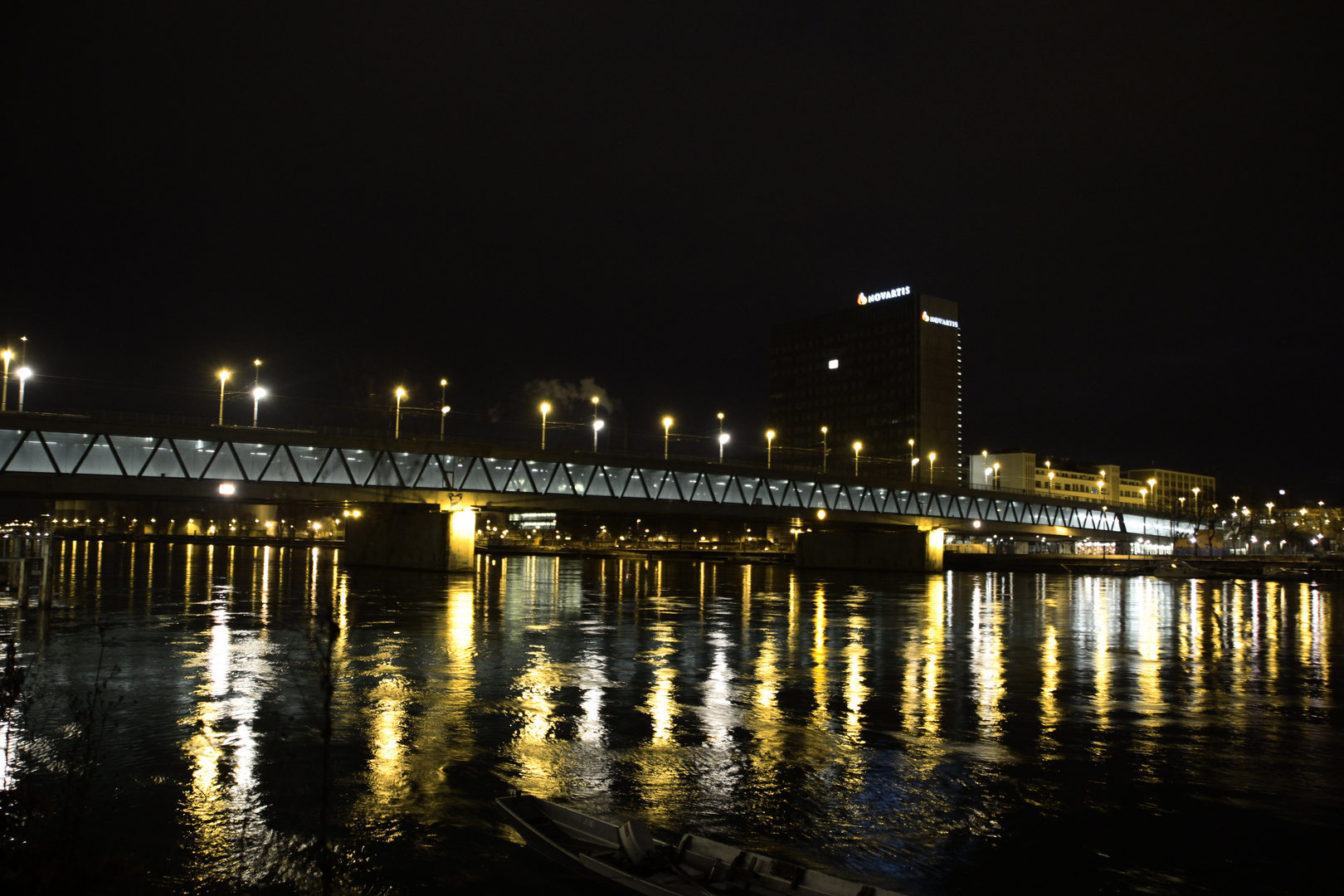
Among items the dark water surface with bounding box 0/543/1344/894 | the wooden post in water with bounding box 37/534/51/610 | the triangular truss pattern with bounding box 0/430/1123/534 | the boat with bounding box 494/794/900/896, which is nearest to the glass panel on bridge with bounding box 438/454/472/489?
the triangular truss pattern with bounding box 0/430/1123/534

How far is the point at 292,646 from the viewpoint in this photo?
28.9m

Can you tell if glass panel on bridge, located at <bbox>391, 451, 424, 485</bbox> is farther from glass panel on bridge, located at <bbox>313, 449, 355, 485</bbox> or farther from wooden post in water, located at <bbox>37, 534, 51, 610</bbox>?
wooden post in water, located at <bbox>37, 534, 51, 610</bbox>

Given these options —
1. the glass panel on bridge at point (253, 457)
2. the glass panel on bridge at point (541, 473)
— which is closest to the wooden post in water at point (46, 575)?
the glass panel on bridge at point (253, 457)

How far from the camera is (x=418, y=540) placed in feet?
265

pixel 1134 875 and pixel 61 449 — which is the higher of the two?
pixel 61 449

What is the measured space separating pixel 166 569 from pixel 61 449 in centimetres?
2569

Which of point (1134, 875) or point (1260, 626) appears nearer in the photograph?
point (1134, 875)

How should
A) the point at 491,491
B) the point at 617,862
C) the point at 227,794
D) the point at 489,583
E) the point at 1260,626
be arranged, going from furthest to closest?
the point at 491,491 → the point at 489,583 → the point at 1260,626 → the point at 227,794 → the point at 617,862

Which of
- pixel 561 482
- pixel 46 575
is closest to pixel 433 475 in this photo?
pixel 561 482

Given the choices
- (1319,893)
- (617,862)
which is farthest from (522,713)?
(1319,893)

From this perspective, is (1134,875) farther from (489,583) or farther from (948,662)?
(489,583)

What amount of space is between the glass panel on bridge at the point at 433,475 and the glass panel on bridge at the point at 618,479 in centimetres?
1506

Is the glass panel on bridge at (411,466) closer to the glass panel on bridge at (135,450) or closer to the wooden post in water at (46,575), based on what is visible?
the glass panel on bridge at (135,450)

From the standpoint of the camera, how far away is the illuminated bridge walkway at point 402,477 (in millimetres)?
62406
